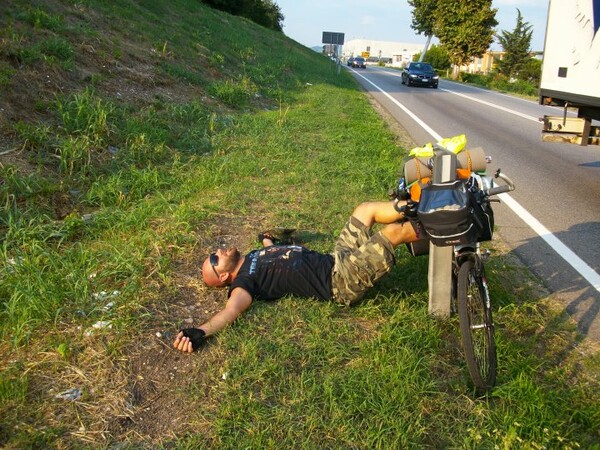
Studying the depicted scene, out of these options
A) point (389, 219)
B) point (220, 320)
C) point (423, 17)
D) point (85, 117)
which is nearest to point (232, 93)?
point (85, 117)

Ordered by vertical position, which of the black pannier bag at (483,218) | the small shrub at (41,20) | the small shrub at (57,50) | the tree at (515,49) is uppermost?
the tree at (515,49)

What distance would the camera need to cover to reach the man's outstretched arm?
10.2ft

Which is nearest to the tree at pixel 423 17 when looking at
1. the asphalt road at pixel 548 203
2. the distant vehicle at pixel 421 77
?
the distant vehicle at pixel 421 77

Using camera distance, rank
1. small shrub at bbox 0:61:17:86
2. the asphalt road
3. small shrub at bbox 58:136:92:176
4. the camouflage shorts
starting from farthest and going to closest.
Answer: small shrub at bbox 0:61:17:86, small shrub at bbox 58:136:92:176, the asphalt road, the camouflage shorts

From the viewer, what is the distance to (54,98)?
6879mm

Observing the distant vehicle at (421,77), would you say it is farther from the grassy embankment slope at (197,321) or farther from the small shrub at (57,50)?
the small shrub at (57,50)

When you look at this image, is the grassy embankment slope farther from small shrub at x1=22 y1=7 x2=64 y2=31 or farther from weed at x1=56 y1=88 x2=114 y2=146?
small shrub at x1=22 y1=7 x2=64 y2=31

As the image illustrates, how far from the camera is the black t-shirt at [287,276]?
12.0 feet

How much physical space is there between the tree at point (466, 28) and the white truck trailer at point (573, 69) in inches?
1617

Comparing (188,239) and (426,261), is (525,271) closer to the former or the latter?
(426,261)

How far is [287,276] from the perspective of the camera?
3680mm

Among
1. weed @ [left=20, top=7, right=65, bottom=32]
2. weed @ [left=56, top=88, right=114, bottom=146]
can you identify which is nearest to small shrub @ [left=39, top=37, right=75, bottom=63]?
weed @ [left=20, top=7, right=65, bottom=32]

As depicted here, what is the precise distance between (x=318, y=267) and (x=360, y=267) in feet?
1.15

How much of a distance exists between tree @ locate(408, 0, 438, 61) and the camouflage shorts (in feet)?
203
